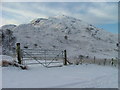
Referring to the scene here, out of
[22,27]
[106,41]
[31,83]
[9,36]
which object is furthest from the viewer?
[106,41]

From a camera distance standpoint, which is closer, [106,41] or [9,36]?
[9,36]

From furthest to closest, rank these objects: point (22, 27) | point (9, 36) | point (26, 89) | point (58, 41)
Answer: point (22, 27), point (58, 41), point (9, 36), point (26, 89)

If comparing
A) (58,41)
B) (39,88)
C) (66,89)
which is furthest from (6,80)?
(58,41)

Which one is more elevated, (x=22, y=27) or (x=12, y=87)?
(x=22, y=27)

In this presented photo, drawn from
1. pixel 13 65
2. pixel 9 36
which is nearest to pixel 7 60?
pixel 13 65

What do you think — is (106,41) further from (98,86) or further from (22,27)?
(98,86)

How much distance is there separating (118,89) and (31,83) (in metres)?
4.03

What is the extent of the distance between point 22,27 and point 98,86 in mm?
171329

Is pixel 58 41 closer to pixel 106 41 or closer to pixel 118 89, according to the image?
pixel 106 41

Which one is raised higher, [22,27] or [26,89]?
[22,27]

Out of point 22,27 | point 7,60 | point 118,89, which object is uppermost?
point 22,27

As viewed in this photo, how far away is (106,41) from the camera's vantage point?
649ft

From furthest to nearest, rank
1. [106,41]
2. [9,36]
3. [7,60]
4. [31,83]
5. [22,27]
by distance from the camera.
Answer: [106,41] < [22,27] < [9,36] < [7,60] < [31,83]

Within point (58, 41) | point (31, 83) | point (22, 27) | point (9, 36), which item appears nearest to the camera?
point (31, 83)
